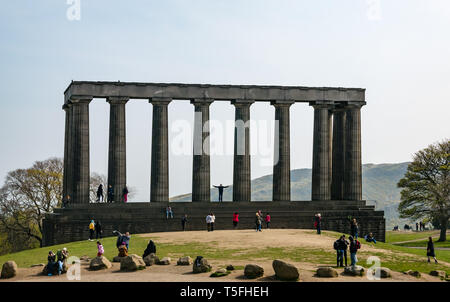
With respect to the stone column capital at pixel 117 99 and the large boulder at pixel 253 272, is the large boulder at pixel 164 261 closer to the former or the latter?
the large boulder at pixel 253 272

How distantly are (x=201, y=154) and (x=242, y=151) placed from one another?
520 cm

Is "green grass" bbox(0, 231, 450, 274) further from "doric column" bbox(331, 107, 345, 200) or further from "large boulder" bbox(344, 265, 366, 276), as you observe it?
"doric column" bbox(331, 107, 345, 200)

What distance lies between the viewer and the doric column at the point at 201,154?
7706cm

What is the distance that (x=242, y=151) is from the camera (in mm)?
78188

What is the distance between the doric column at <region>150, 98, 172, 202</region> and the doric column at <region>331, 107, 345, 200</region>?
78.2 feet

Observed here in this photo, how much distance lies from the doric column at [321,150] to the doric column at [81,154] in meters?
29.1

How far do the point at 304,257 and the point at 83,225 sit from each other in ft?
98.9

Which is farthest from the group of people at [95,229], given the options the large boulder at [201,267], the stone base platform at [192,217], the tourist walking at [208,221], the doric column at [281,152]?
the large boulder at [201,267]

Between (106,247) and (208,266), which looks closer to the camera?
(208,266)

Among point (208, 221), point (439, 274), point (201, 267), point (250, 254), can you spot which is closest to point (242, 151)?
point (208, 221)

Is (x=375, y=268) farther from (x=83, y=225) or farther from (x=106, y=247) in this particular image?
(x=83, y=225)

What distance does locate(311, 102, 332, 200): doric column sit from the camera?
267 ft
